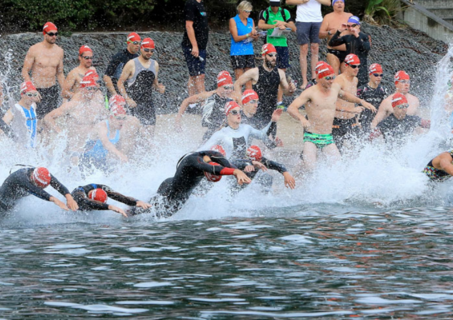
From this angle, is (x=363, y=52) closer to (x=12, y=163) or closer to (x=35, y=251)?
(x=12, y=163)

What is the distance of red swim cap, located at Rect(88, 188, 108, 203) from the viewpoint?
412 inches

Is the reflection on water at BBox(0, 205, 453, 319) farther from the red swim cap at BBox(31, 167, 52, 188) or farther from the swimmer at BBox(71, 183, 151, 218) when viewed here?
the red swim cap at BBox(31, 167, 52, 188)

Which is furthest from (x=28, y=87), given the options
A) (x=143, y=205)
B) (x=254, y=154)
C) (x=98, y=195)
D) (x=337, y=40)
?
(x=337, y=40)

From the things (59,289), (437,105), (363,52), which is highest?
(363,52)

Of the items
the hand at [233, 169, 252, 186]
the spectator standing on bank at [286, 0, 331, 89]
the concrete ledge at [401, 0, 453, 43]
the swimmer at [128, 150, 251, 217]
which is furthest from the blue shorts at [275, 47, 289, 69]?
the concrete ledge at [401, 0, 453, 43]

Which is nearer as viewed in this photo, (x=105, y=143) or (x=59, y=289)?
(x=59, y=289)

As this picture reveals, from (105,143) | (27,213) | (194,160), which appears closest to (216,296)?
(194,160)

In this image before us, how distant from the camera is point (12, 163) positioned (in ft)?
42.1

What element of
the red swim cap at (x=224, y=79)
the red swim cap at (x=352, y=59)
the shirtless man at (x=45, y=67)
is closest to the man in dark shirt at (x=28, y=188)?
the red swim cap at (x=224, y=79)

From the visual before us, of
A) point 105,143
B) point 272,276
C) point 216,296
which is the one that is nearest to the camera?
point 216,296

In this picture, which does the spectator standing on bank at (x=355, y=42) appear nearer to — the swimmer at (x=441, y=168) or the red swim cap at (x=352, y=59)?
the red swim cap at (x=352, y=59)

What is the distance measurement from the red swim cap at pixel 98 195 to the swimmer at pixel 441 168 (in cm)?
438

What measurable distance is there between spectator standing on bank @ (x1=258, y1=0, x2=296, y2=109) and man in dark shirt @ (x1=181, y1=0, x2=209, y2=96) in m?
1.07

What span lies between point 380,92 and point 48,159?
5.30 metres
